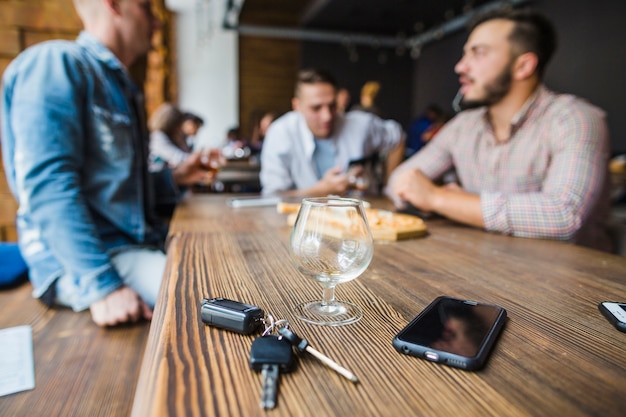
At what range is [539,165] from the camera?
57.2 inches

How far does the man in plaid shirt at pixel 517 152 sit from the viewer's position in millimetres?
1167

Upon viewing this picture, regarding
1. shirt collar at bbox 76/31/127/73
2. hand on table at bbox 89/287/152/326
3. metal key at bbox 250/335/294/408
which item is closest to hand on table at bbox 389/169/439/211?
hand on table at bbox 89/287/152/326

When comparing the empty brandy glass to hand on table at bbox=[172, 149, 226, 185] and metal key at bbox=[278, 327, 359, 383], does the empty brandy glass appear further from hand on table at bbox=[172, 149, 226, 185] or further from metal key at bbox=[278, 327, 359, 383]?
hand on table at bbox=[172, 149, 226, 185]

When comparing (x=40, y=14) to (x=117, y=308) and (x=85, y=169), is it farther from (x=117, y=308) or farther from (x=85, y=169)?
(x=117, y=308)

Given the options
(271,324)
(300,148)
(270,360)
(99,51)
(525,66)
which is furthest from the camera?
(300,148)

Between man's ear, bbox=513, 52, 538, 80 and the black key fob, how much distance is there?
155cm

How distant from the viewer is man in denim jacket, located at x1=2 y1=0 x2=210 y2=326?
1.09 meters

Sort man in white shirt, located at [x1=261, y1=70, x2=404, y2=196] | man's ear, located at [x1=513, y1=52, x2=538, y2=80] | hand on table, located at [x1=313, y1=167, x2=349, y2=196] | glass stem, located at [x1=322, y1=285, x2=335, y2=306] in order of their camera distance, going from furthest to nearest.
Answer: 1. man in white shirt, located at [x1=261, y1=70, x2=404, y2=196]
2. hand on table, located at [x1=313, y1=167, x2=349, y2=196]
3. man's ear, located at [x1=513, y1=52, x2=538, y2=80]
4. glass stem, located at [x1=322, y1=285, x2=335, y2=306]

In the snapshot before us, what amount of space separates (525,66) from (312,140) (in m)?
1.27

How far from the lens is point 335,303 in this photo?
615 millimetres

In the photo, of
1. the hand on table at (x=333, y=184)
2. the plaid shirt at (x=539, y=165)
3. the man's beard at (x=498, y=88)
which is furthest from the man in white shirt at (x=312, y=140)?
the man's beard at (x=498, y=88)

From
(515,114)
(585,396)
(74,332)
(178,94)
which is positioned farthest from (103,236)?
(178,94)

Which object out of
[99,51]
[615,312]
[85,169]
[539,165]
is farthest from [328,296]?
[99,51]

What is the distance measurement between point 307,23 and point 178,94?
10.4ft
